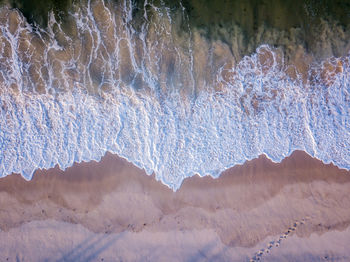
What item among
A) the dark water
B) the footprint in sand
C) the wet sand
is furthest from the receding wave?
the footprint in sand

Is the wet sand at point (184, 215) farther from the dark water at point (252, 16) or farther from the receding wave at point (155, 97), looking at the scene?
the dark water at point (252, 16)

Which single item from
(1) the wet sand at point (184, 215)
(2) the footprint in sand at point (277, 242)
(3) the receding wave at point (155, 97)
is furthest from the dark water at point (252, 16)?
(2) the footprint in sand at point (277, 242)

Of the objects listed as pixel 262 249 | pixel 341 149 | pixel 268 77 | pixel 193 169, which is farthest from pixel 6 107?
pixel 341 149

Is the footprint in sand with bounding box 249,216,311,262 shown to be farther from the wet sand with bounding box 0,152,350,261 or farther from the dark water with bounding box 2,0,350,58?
the dark water with bounding box 2,0,350,58

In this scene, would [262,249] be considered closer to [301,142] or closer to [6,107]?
[301,142]

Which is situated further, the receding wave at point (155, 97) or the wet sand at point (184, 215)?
the receding wave at point (155, 97)

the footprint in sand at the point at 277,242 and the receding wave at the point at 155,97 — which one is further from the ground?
the receding wave at the point at 155,97
